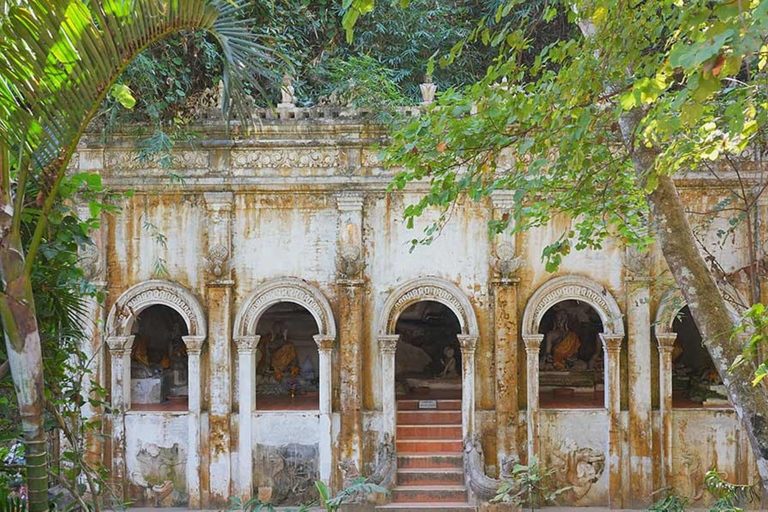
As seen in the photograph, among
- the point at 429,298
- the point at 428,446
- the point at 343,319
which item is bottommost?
the point at 428,446

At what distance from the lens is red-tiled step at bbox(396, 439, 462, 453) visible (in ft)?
33.9

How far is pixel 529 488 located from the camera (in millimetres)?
7488

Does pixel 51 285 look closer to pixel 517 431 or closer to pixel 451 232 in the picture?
pixel 451 232

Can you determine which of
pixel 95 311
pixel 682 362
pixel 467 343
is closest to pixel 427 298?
pixel 467 343

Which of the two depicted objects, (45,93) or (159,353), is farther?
(159,353)

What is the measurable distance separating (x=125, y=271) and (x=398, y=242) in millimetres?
3972

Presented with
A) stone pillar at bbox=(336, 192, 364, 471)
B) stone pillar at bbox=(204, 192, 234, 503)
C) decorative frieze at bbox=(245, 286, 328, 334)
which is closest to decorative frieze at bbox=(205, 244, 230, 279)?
stone pillar at bbox=(204, 192, 234, 503)

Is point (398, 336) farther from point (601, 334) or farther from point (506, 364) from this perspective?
point (601, 334)

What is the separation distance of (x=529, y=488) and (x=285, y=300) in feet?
14.7

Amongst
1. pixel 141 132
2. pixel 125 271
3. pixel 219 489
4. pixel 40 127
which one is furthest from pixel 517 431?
pixel 40 127

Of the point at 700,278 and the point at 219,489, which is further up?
the point at 700,278

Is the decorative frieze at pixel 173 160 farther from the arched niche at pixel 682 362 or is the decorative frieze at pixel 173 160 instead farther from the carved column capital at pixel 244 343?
the arched niche at pixel 682 362

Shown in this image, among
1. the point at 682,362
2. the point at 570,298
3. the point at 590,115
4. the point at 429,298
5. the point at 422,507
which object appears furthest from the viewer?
the point at 682,362

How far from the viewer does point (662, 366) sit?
33.5 feet
